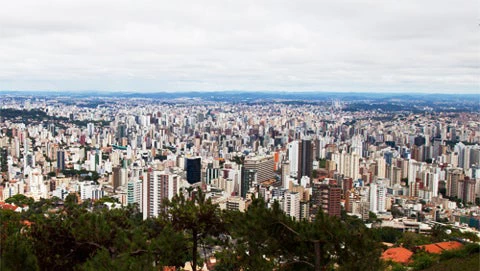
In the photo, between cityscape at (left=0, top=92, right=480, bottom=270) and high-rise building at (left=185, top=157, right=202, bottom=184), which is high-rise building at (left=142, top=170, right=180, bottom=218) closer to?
cityscape at (left=0, top=92, right=480, bottom=270)

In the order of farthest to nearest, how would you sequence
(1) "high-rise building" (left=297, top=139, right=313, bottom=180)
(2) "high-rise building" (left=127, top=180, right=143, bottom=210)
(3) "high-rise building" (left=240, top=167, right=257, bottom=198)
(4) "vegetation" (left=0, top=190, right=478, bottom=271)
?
(1) "high-rise building" (left=297, top=139, right=313, bottom=180) < (3) "high-rise building" (left=240, top=167, right=257, bottom=198) < (2) "high-rise building" (left=127, top=180, right=143, bottom=210) < (4) "vegetation" (left=0, top=190, right=478, bottom=271)

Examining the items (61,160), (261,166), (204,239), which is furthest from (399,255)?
(61,160)

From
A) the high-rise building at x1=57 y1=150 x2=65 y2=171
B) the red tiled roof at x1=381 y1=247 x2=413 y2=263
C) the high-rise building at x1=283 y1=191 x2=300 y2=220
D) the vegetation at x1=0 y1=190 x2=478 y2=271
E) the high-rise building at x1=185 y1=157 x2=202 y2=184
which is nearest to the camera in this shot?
the vegetation at x1=0 y1=190 x2=478 y2=271

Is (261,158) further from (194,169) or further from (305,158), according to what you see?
(194,169)

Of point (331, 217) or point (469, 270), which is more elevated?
point (331, 217)

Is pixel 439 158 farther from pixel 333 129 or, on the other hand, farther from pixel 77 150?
pixel 77 150

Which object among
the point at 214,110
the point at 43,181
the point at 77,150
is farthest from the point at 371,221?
the point at 214,110

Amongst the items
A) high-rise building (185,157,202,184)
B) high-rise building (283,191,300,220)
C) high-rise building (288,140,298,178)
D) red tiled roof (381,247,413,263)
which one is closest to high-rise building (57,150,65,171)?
high-rise building (185,157,202,184)

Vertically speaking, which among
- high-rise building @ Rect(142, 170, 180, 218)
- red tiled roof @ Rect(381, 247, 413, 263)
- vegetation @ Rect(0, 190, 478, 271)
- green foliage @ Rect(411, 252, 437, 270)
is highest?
vegetation @ Rect(0, 190, 478, 271)

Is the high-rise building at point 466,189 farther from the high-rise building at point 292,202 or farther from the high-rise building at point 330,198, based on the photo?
the high-rise building at point 292,202

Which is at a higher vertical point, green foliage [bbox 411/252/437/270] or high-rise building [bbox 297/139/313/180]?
green foliage [bbox 411/252/437/270]

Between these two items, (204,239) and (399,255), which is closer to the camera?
(204,239)
